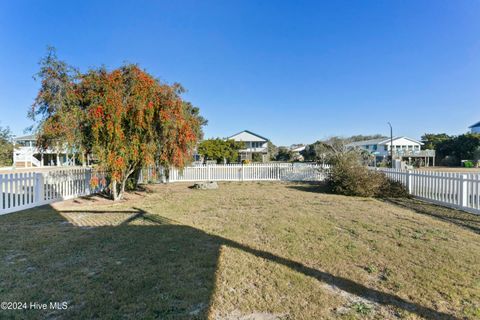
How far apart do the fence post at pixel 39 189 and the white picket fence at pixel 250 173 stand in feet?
25.3

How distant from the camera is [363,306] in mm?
2535

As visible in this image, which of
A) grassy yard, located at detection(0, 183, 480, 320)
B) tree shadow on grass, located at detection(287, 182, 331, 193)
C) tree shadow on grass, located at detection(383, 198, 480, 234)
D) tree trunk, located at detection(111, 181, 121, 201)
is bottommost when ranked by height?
grassy yard, located at detection(0, 183, 480, 320)

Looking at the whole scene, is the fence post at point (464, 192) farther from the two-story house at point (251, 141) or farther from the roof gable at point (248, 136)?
the roof gable at point (248, 136)

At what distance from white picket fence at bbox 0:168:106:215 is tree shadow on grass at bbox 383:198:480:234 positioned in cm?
1044

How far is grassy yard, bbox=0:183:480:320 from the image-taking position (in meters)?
2.49

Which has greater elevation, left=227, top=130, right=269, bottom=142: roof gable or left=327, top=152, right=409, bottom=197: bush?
left=227, top=130, right=269, bottom=142: roof gable

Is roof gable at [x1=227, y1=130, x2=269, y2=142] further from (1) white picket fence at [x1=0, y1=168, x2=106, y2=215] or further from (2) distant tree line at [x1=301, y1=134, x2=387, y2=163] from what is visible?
(1) white picket fence at [x1=0, y1=168, x2=106, y2=215]

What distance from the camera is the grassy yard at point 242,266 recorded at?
2.49 m

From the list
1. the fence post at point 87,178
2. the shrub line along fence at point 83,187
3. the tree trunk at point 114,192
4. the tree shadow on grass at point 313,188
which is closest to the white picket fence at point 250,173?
the tree shadow on grass at point 313,188

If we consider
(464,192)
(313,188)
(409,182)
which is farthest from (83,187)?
(464,192)

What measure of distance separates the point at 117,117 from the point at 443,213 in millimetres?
9303

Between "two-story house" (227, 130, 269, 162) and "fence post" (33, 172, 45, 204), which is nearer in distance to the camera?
"fence post" (33, 172, 45, 204)

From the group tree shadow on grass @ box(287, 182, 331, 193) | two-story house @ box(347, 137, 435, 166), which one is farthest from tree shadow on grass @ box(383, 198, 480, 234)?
two-story house @ box(347, 137, 435, 166)

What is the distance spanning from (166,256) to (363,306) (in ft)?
8.61
